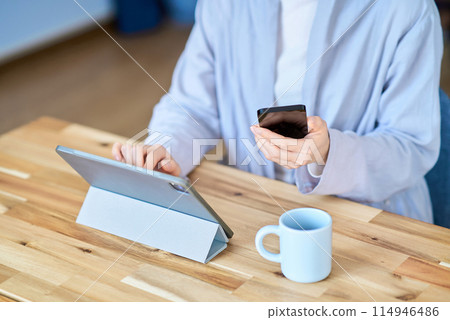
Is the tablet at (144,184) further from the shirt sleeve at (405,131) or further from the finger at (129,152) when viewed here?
the shirt sleeve at (405,131)

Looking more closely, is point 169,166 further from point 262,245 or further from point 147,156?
point 262,245

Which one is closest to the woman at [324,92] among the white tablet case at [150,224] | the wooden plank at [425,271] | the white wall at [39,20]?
the white tablet case at [150,224]

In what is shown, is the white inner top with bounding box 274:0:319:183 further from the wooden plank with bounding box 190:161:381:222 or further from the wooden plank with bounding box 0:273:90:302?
the wooden plank with bounding box 0:273:90:302

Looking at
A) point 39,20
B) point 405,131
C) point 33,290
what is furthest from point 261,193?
point 39,20

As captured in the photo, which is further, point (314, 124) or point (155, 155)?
point (155, 155)

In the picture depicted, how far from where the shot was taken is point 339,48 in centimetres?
116

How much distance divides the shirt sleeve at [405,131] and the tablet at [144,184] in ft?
0.81

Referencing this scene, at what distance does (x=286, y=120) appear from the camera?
855 millimetres

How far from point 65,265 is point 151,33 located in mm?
3378

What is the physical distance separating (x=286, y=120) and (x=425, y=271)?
0.29 metres

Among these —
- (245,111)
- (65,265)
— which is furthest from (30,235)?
(245,111)

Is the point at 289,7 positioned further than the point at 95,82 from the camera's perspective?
No
